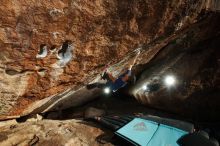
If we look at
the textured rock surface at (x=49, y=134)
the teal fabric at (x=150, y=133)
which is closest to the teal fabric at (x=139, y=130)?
the teal fabric at (x=150, y=133)

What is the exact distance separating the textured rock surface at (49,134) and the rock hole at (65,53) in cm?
166

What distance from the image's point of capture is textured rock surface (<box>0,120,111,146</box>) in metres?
4.31

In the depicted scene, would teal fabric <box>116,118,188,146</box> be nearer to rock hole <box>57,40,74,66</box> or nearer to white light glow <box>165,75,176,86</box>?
rock hole <box>57,40,74,66</box>

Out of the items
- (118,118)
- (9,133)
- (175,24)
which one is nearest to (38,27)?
(9,133)

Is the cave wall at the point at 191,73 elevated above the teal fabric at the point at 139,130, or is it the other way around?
the cave wall at the point at 191,73

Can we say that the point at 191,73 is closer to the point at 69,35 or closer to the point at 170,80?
the point at 170,80

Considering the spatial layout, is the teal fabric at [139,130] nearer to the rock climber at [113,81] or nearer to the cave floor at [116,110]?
the cave floor at [116,110]

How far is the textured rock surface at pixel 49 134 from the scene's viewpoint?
170 inches

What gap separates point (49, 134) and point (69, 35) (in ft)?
7.56

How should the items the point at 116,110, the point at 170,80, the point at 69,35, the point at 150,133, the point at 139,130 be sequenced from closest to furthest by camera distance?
the point at 69,35
the point at 150,133
the point at 139,130
the point at 170,80
the point at 116,110

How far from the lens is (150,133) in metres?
4.60

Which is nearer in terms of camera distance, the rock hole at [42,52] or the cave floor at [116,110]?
the rock hole at [42,52]

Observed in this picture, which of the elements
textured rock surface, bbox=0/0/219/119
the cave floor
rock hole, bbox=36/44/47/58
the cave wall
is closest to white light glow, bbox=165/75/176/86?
the cave wall

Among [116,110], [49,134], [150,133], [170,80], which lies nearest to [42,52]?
[49,134]
